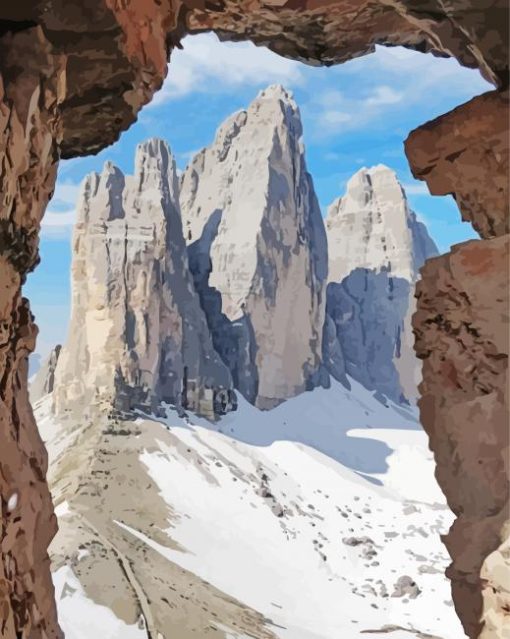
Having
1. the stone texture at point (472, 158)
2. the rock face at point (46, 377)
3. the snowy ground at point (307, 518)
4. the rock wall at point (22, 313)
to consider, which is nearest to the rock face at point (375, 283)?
the snowy ground at point (307, 518)

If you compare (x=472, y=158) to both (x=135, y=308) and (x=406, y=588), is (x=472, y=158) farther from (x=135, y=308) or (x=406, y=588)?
(x=135, y=308)

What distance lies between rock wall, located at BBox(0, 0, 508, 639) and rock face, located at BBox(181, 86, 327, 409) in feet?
179

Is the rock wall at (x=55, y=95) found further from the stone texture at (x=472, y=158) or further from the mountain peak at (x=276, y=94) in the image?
the mountain peak at (x=276, y=94)

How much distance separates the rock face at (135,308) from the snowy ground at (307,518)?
349 cm

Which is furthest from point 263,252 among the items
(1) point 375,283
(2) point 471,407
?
(2) point 471,407

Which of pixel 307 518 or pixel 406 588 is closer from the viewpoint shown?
pixel 406 588

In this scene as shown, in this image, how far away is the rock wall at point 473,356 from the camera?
4.86 meters

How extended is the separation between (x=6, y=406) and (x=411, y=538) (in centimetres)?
Answer: 4097

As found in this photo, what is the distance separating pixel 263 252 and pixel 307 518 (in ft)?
90.9

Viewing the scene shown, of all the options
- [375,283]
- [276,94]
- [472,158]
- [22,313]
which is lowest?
[22,313]

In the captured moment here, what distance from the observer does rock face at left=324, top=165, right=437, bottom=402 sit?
79812 millimetres

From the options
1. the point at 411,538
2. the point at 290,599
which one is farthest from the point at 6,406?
the point at 411,538

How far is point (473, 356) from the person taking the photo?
545 centimetres

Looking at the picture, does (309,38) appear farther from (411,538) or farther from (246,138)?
(246,138)
